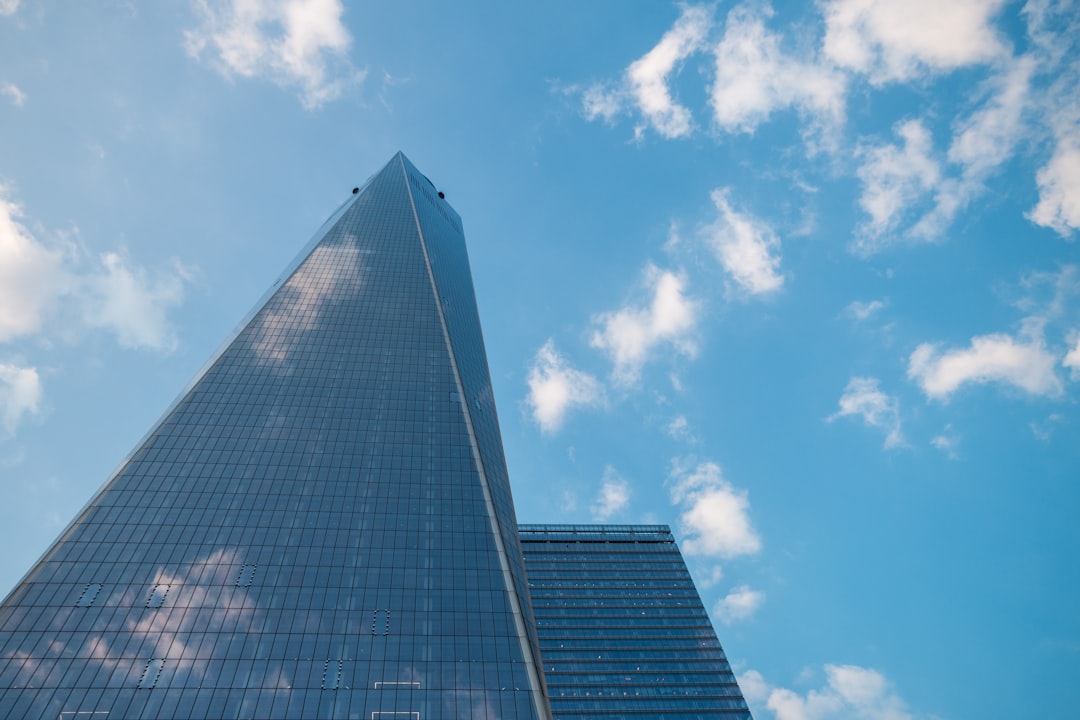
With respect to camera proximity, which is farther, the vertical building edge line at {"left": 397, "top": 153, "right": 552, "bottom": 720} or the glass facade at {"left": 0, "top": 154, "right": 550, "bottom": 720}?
the vertical building edge line at {"left": 397, "top": 153, "right": 552, "bottom": 720}

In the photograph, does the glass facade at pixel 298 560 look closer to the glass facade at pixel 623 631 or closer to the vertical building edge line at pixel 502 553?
the vertical building edge line at pixel 502 553

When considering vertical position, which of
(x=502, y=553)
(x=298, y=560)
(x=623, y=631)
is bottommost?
(x=502, y=553)

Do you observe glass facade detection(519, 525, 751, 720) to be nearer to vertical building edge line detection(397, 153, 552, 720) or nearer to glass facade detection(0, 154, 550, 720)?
vertical building edge line detection(397, 153, 552, 720)

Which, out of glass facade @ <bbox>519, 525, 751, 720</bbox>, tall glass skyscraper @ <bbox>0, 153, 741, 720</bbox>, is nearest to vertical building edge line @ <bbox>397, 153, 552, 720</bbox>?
tall glass skyscraper @ <bbox>0, 153, 741, 720</bbox>

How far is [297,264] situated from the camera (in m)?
130

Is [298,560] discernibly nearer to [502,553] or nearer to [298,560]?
[298,560]

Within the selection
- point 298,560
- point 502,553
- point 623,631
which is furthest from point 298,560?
point 623,631

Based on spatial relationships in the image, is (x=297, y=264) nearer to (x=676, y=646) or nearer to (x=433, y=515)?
(x=433, y=515)

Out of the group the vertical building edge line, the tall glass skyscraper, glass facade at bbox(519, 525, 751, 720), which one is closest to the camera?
the tall glass skyscraper

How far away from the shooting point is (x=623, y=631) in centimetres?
15025

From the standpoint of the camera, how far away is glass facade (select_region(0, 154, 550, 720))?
5578 centimetres

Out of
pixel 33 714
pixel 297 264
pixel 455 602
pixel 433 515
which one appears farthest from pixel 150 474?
pixel 297 264

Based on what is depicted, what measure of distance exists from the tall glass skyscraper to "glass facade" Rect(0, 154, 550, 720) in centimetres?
20

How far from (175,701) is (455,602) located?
86.3ft
